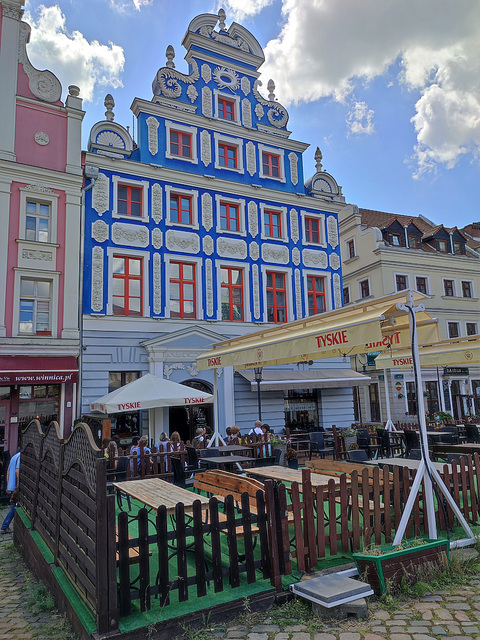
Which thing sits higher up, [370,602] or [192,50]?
[192,50]

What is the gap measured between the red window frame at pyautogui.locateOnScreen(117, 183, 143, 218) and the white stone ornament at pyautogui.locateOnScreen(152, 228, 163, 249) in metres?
0.88

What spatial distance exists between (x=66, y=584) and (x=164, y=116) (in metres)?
18.9

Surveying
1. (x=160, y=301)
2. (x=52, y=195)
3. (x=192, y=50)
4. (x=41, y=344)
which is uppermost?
(x=192, y=50)

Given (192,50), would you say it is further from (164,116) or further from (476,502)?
(476,502)

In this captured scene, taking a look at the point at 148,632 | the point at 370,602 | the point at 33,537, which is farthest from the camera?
the point at 33,537

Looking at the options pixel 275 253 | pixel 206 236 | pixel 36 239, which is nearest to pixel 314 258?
pixel 275 253

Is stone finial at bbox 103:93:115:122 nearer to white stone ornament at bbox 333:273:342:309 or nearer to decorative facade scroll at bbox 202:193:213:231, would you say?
decorative facade scroll at bbox 202:193:213:231

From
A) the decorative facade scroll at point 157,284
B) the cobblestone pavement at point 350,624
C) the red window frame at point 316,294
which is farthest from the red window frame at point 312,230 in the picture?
the cobblestone pavement at point 350,624

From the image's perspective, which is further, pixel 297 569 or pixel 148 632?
pixel 297 569

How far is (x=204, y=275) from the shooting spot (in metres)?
19.7

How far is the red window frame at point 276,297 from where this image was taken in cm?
2122

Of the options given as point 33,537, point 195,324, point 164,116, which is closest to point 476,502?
point 33,537

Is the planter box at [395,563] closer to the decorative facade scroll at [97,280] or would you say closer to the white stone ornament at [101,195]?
the decorative facade scroll at [97,280]

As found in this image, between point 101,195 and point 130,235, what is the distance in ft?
6.04
